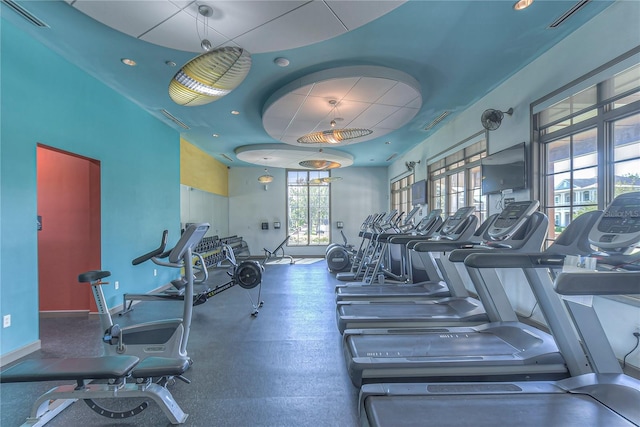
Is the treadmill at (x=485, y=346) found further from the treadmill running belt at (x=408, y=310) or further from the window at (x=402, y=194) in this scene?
the window at (x=402, y=194)

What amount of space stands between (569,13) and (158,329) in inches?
197

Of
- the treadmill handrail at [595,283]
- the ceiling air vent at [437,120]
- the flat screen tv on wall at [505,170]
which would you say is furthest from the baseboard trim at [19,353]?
the ceiling air vent at [437,120]

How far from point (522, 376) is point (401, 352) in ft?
2.90

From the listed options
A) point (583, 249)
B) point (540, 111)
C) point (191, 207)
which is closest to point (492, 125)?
point (540, 111)

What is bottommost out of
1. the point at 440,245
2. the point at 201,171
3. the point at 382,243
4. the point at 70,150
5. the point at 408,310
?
the point at 408,310

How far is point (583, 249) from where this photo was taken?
1.82 meters

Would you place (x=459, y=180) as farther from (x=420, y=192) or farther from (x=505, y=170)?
(x=505, y=170)

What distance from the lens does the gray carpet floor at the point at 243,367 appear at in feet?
6.93

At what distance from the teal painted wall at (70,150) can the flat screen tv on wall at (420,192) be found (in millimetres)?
5981

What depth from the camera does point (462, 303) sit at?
3580 mm

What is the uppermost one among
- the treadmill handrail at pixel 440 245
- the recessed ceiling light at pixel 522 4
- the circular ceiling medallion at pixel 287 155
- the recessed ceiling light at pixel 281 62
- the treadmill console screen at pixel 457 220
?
the recessed ceiling light at pixel 522 4

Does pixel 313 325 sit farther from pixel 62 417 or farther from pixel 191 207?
pixel 191 207

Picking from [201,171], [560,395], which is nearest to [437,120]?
[560,395]

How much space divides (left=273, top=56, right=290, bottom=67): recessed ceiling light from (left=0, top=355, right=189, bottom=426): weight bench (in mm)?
3329
